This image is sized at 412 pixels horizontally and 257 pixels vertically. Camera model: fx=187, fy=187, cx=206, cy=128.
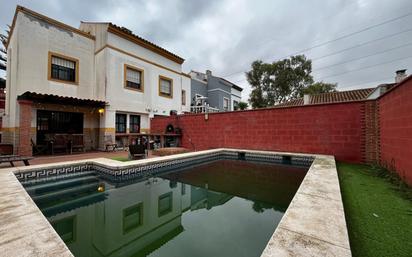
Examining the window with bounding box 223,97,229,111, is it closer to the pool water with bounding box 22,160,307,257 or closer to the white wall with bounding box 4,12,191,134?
the white wall with bounding box 4,12,191,134

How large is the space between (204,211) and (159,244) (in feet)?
4.34

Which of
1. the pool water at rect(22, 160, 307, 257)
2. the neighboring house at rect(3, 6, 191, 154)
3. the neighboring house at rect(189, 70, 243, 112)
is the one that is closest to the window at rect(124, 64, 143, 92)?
the neighboring house at rect(3, 6, 191, 154)

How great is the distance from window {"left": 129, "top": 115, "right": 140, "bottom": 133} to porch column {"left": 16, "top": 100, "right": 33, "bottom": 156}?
5317 mm

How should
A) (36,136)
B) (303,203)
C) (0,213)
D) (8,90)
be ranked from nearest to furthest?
(0,213)
(303,203)
(36,136)
(8,90)

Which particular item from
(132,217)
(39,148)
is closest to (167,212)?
(132,217)

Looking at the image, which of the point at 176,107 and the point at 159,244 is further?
the point at 176,107

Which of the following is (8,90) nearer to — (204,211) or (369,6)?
(204,211)

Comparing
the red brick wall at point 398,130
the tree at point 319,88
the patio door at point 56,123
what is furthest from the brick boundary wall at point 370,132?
the tree at point 319,88

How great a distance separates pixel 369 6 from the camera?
10.8m

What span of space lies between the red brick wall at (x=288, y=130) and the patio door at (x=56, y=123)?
6.21 metres

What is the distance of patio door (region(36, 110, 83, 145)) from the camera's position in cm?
945

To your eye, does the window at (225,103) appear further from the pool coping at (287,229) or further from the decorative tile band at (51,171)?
the pool coping at (287,229)

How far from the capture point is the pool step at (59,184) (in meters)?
4.64

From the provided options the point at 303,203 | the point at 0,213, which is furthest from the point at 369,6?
the point at 0,213
